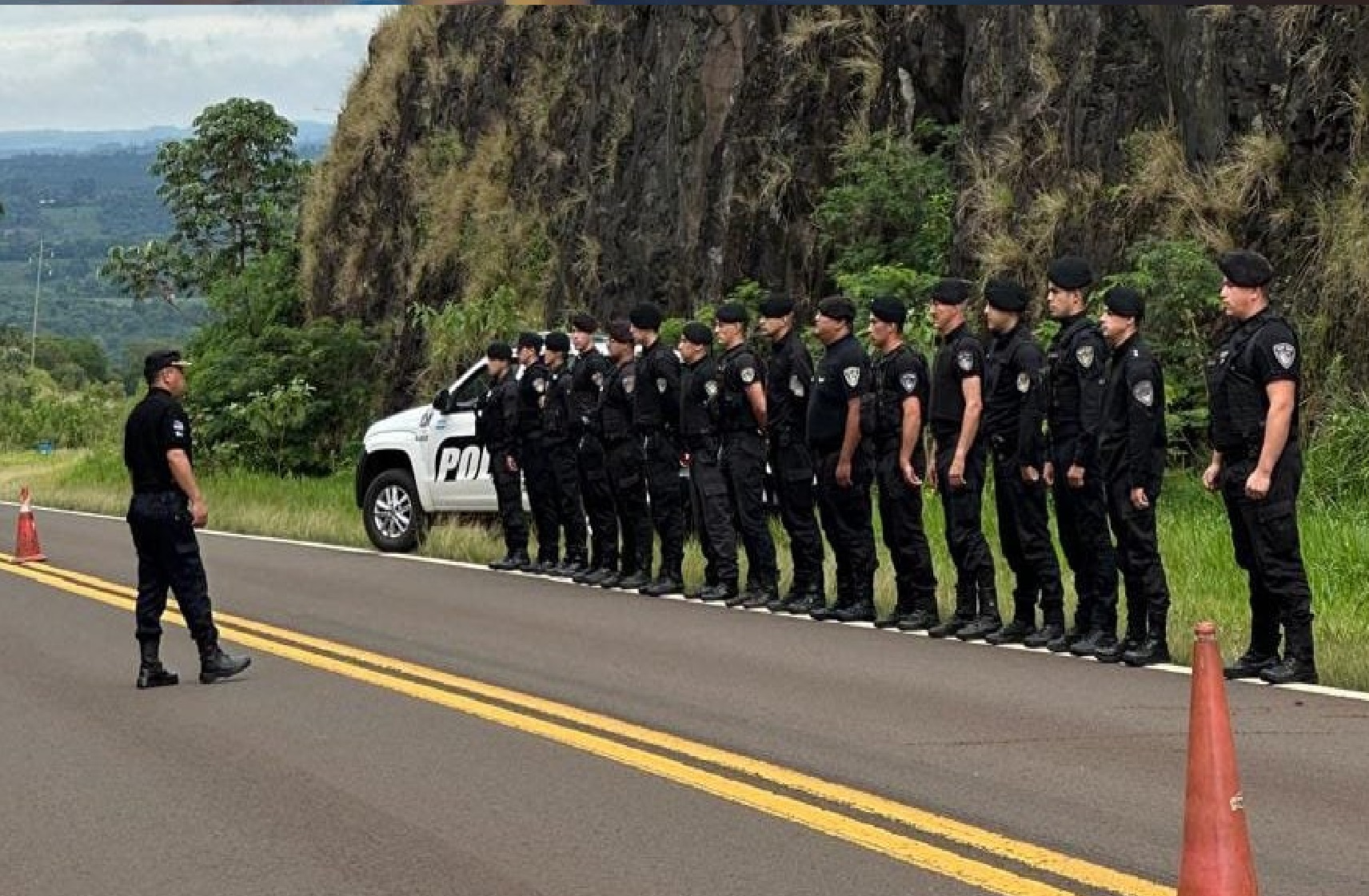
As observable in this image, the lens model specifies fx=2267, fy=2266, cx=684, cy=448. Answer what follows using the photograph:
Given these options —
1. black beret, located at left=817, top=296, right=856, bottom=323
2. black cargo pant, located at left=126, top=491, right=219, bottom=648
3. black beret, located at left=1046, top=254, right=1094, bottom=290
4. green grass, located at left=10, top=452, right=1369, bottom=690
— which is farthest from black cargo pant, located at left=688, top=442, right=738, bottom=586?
black cargo pant, located at left=126, top=491, right=219, bottom=648

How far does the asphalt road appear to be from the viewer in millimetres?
7305

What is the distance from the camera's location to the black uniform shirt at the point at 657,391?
16.5 m

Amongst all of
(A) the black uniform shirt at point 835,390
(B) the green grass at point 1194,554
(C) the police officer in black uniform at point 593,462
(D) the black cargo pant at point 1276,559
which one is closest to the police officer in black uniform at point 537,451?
Answer: (C) the police officer in black uniform at point 593,462

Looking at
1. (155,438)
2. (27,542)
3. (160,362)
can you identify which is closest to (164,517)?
(155,438)

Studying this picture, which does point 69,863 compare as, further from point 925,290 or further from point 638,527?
point 925,290

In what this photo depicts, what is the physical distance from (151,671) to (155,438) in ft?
4.07

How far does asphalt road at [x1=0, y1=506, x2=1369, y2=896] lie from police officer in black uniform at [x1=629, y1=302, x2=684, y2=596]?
8.01 feet

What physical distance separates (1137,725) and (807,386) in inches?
224

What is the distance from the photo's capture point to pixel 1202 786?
Result: 6.25 meters

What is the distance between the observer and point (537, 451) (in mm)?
18281

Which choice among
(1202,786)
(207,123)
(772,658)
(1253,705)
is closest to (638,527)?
(772,658)

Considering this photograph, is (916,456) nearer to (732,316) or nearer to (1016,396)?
(1016,396)

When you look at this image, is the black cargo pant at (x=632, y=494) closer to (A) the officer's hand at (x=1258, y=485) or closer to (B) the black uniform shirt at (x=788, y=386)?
(B) the black uniform shirt at (x=788, y=386)

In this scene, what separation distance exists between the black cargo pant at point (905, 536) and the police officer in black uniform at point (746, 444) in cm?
141
